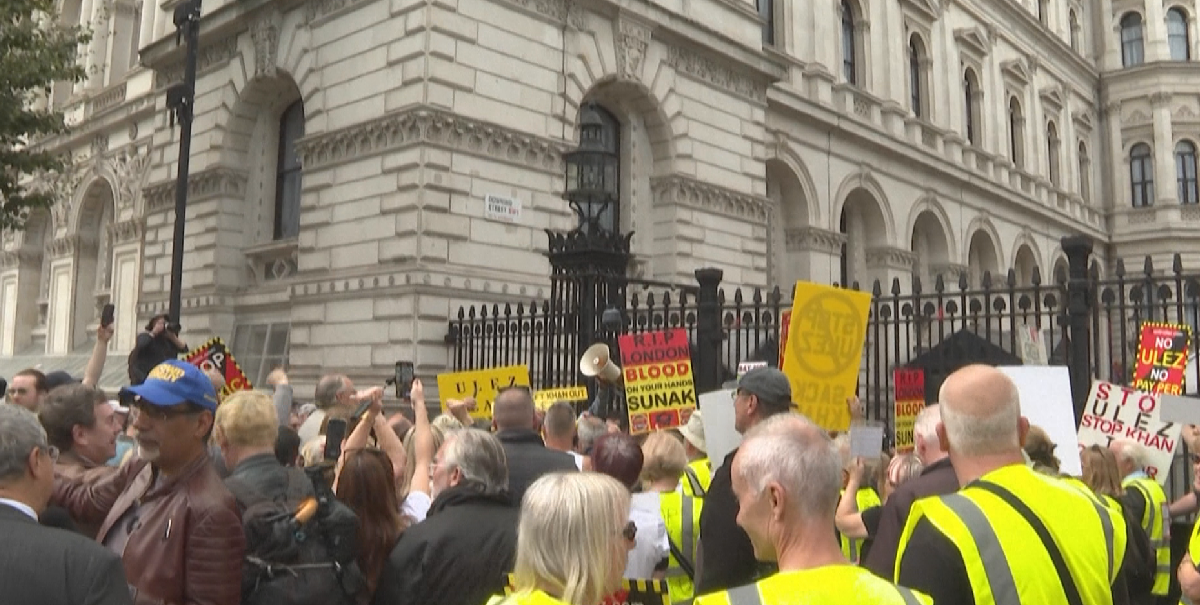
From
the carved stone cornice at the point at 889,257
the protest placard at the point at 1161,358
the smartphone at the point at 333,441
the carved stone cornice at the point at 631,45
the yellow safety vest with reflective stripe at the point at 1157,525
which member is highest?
the carved stone cornice at the point at 631,45

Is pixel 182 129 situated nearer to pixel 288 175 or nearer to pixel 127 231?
pixel 288 175

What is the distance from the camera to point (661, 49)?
17.3 metres

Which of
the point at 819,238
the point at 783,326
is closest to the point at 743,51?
the point at 819,238

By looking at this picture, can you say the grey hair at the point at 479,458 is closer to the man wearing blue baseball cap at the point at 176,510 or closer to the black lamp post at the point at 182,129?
the man wearing blue baseball cap at the point at 176,510

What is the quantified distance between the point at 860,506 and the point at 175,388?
3.74m

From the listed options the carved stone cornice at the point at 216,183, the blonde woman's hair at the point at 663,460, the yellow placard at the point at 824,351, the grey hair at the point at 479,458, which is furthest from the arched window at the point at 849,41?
the grey hair at the point at 479,458

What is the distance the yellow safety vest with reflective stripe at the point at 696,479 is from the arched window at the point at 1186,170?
4116 cm

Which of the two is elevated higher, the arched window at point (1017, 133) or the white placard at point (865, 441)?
the arched window at point (1017, 133)

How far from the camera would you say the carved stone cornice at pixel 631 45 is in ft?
53.9

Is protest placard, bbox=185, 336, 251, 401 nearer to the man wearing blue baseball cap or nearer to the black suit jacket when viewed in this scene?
the man wearing blue baseball cap

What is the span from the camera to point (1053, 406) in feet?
17.2

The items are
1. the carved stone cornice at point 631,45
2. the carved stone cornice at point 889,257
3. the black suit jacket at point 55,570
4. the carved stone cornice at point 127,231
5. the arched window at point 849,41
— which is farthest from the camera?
the arched window at point 849,41

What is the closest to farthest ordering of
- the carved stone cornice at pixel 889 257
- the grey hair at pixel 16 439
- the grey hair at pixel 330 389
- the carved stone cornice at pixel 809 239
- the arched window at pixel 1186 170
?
the grey hair at pixel 16 439 < the grey hair at pixel 330 389 < the carved stone cornice at pixel 809 239 < the carved stone cornice at pixel 889 257 < the arched window at pixel 1186 170

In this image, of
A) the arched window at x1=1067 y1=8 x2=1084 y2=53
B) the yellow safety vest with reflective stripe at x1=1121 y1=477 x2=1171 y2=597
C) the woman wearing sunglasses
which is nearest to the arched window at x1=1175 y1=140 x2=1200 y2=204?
the arched window at x1=1067 y1=8 x2=1084 y2=53
